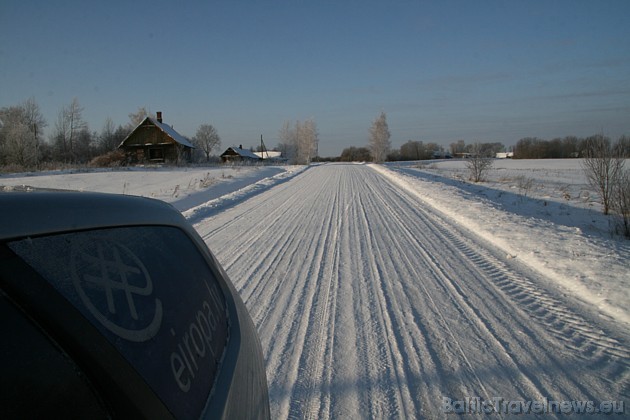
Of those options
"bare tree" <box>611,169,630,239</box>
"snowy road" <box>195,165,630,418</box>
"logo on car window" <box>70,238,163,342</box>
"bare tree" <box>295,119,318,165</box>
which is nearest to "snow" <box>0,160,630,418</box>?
"snowy road" <box>195,165,630,418</box>

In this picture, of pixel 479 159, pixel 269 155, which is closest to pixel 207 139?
pixel 269 155

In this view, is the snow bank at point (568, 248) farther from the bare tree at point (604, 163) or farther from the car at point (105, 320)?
the car at point (105, 320)

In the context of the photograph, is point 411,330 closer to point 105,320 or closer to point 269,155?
point 105,320

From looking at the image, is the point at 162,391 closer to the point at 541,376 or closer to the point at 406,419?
the point at 406,419

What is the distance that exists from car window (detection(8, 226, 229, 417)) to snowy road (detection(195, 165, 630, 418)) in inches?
64.8

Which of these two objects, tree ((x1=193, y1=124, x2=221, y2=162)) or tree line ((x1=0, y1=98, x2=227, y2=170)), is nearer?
tree line ((x1=0, y1=98, x2=227, y2=170))

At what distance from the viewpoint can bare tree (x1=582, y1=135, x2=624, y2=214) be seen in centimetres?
1116

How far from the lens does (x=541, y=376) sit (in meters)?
3.03

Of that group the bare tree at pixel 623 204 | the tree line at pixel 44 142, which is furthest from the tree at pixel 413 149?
the bare tree at pixel 623 204

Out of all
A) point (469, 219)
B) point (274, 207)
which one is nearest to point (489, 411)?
point (469, 219)

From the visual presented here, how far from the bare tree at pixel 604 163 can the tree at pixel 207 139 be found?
104 metres

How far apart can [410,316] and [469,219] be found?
20.0ft

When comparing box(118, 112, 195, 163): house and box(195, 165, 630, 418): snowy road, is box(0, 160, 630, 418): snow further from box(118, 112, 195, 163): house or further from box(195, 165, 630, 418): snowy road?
box(118, 112, 195, 163): house

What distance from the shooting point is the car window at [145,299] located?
2.86 feet
